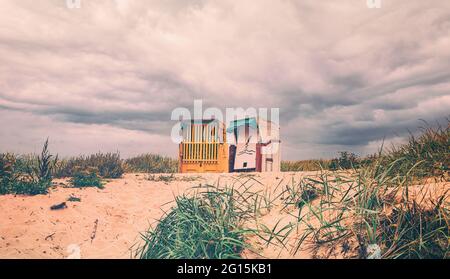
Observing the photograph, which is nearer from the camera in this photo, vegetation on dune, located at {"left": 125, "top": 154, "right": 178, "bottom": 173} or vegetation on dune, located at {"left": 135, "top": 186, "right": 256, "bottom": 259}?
vegetation on dune, located at {"left": 135, "top": 186, "right": 256, "bottom": 259}

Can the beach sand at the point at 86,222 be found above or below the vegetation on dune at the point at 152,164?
below

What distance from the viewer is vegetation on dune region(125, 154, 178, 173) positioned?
14.5 meters

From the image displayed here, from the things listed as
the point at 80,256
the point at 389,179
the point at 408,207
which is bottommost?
the point at 80,256

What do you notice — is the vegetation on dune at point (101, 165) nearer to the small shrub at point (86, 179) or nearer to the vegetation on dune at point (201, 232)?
the small shrub at point (86, 179)

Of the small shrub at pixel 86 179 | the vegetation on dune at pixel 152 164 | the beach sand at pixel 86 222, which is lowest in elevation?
the beach sand at pixel 86 222

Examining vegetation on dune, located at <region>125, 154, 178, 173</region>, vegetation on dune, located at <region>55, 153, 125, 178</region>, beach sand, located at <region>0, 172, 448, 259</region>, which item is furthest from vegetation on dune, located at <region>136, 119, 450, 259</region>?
vegetation on dune, located at <region>125, 154, 178, 173</region>

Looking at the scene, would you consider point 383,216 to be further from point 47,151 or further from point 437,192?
point 47,151

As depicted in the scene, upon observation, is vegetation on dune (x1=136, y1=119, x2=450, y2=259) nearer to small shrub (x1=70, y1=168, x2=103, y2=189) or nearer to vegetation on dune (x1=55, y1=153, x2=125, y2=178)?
small shrub (x1=70, y1=168, x2=103, y2=189)

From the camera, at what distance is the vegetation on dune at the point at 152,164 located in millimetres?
14477

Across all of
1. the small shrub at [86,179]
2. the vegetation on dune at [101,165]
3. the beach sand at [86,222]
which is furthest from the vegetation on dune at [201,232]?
the vegetation on dune at [101,165]

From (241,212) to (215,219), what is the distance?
0.39m

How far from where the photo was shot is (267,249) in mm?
3631
